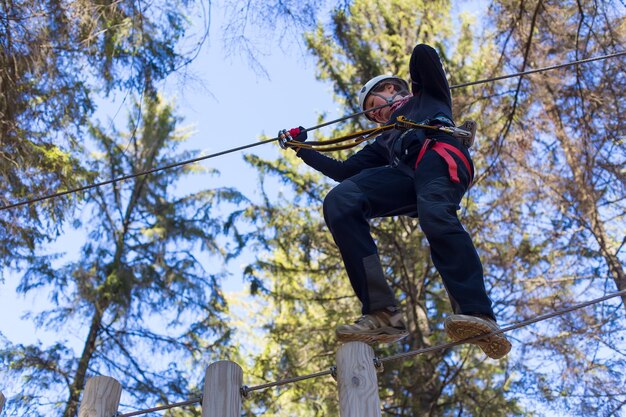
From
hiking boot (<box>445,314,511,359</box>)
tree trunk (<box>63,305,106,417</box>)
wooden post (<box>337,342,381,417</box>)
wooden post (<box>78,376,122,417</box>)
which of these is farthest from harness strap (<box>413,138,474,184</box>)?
tree trunk (<box>63,305,106,417</box>)

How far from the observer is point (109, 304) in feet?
35.4

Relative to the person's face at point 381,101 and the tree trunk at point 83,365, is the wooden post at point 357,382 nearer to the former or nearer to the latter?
the person's face at point 381,101

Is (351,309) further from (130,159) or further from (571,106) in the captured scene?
(130,159)

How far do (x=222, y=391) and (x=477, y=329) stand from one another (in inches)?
41.2

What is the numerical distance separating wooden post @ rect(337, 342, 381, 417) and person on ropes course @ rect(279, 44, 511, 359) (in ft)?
1.24

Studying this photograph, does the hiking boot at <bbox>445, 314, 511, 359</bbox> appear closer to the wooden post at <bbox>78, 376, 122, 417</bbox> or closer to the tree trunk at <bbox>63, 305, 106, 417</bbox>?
the wooden post at <bbox>78, 376, 122, 417</bbox>

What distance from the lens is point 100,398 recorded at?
10.6 feet

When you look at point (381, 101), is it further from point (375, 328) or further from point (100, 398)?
A: point (100, 398)

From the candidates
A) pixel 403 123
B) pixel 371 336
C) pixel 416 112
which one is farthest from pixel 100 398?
pixel 416 112

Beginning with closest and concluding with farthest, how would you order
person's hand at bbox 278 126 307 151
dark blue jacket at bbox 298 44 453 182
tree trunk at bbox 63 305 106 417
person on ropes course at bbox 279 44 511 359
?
person on ropes course at bbox 279 44 511 359, dark blue jacket at bbox 298 44 453 182, person's hand at bbox 278 126 307 151, tree trunk at bbox 63 305 106 417

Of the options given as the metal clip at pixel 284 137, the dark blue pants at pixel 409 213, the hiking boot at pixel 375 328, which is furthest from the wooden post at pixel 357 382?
the metal clip at pixel 284 137

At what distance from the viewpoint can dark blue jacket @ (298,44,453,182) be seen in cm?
389

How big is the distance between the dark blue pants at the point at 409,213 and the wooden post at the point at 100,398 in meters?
1.13

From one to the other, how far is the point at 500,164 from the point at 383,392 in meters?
3.08
